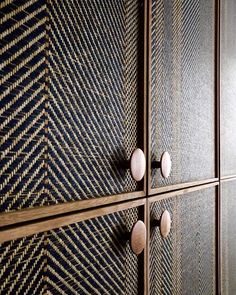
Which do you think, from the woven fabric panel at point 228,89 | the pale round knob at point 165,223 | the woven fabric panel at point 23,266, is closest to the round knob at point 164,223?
the pale round knob at point 165,223

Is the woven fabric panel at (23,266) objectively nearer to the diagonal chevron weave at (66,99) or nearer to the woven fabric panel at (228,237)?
the diagonal chevron weave at (66,99)

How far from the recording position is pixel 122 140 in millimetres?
523

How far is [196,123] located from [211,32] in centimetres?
31

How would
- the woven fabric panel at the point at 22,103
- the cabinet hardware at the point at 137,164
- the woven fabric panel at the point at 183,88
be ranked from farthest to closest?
the woven fabric panel at the point at 183,88
the cabinet hardware at the point at 137,164
the woven fabric panel at the point at 22,103

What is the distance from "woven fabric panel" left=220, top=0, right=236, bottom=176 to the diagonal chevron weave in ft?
1.80

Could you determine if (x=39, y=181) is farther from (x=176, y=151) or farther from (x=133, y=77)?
(x=176, y=151)

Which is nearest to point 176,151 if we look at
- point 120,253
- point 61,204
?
point 120,253

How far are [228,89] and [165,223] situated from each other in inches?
24.9

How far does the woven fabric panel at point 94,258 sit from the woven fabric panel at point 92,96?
0.04 metres

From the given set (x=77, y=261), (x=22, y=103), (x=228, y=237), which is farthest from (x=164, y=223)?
(x=228, y=237)

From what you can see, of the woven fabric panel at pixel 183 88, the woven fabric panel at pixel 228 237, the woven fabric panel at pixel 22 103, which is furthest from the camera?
the woven fabric panel at pixel 228 237

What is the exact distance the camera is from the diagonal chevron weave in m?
0.33

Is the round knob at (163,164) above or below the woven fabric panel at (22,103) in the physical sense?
above

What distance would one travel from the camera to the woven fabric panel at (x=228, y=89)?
103 centimetres
